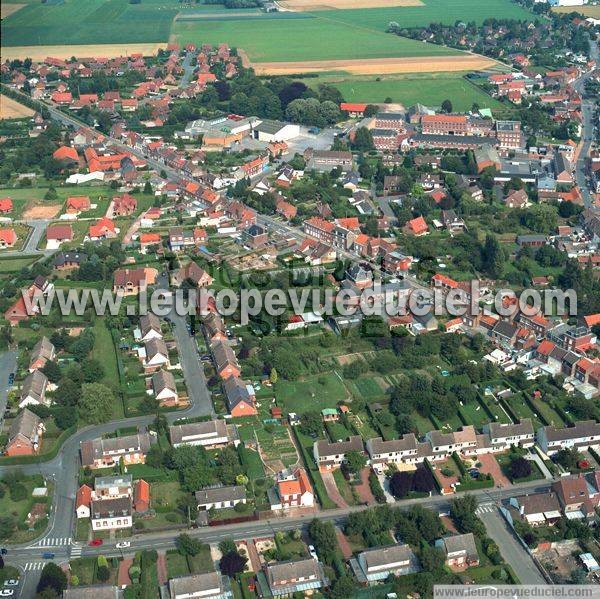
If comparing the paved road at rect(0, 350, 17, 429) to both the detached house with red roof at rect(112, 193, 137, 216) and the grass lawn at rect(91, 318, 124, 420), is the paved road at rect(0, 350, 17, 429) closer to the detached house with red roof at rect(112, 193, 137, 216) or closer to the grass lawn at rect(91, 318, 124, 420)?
the grass lawn at rect(91, 318, 124, 420)

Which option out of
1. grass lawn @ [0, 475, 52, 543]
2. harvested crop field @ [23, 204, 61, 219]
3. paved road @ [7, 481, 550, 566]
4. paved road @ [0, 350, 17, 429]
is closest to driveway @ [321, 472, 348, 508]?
paved road @ [7, 481, 550, 566]

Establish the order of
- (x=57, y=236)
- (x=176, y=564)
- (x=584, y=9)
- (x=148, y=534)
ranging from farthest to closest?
1. (x=584, y=9)
2. (x=57, y=236)
3. (x=148, y=534)
4. (x=176, y=564)

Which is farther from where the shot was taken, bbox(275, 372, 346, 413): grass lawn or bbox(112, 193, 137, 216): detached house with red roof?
bbox(112, 193, 137, 216): detached house with red roof

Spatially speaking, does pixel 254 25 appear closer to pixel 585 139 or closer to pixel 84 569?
pixel 585 139

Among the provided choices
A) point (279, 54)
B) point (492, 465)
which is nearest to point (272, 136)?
point (279, 54)

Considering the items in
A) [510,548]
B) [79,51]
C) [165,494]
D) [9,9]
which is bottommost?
[165,494]

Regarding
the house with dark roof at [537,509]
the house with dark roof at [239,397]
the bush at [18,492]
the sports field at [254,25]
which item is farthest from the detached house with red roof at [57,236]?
the sports field at [254,25]

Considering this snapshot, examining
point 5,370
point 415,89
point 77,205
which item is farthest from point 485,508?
point 415,89
